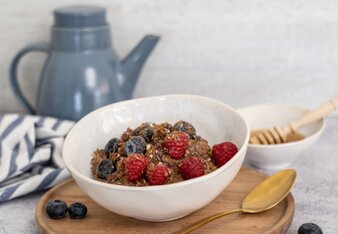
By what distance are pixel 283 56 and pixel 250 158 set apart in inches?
14.0

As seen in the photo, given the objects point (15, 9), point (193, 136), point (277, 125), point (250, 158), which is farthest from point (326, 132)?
point (15, 9)

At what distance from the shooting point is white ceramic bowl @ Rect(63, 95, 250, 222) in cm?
60

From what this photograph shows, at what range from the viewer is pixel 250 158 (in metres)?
0.89

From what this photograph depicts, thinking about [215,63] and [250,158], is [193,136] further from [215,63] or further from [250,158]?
[215,63]

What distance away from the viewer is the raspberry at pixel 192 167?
65cm

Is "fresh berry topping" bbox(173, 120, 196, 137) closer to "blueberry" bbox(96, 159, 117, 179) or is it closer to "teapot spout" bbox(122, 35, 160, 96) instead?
"blueberry" bbox(96, 159, 117, 179)

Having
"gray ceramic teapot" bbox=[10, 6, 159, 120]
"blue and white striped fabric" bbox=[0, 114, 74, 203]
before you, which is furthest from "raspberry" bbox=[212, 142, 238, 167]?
"gray ceramic teapot" bbox=[10, 6, 159, 120]

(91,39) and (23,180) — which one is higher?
(91,39)

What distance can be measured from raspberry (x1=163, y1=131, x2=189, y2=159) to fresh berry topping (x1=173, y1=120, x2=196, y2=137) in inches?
1.8

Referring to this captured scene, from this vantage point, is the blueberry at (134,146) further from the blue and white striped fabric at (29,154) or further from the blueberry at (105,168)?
the blue and white striped fabric at (29,154)

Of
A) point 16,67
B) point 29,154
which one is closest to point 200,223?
point 29,154

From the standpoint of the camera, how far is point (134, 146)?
2.30 ft

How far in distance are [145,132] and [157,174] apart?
4.4 inches

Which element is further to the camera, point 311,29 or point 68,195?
point 311,29
